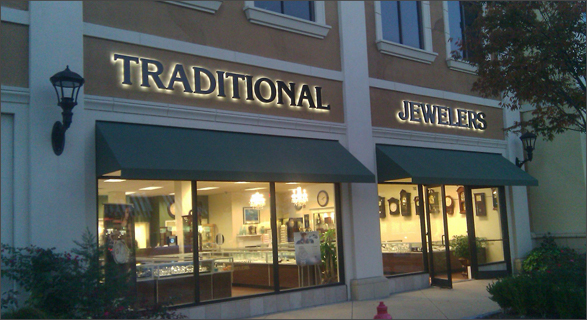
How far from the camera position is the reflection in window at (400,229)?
13117 millimetres

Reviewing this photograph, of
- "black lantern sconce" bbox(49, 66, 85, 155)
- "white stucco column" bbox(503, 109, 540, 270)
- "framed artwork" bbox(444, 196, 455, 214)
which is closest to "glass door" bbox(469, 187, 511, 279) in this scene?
"white stucco column" bbox(503, 109, 540, 270)

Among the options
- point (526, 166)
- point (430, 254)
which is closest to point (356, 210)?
point (430, 254)

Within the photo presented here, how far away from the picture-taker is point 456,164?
1421 centimetres

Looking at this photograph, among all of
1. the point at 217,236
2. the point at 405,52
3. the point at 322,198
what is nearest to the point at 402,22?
the point at 405,52

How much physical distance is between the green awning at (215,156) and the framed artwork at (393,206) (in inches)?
77.5

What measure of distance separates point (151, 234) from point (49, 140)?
2.27m

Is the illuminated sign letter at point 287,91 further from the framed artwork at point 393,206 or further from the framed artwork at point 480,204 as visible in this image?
the framed artwork at point 480,204

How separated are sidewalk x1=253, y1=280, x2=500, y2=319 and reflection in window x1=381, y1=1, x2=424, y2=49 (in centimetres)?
643

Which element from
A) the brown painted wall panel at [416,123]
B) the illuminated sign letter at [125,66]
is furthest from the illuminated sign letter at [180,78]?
the brown painted wall panel at [416,123]

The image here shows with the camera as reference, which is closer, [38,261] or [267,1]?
[38,261]

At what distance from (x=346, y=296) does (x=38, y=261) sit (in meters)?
6.49

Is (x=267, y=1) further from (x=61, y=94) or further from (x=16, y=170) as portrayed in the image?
(x=16, y=170)

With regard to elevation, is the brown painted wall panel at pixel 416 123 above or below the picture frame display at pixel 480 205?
above

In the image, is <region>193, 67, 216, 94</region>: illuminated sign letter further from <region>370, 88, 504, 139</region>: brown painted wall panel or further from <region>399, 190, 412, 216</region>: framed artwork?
<region>399, 190, 412, 216</region>: framed artwork
